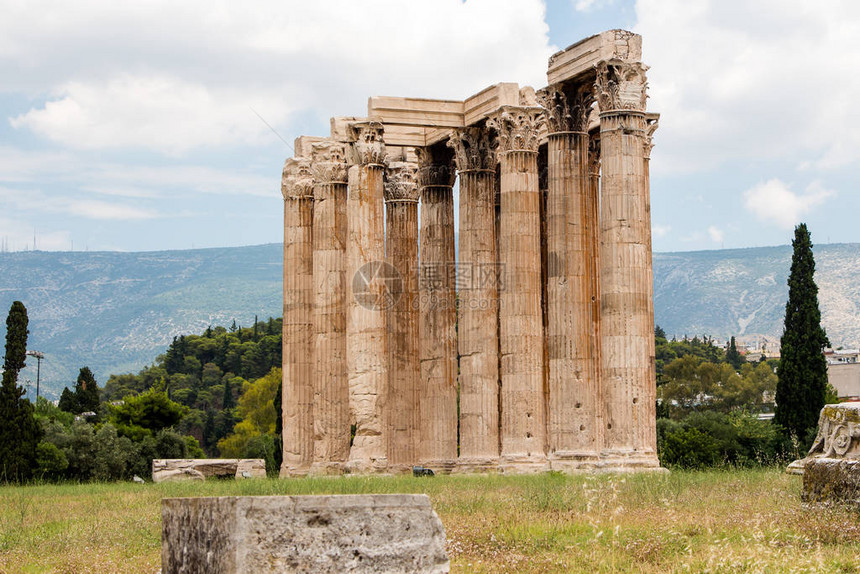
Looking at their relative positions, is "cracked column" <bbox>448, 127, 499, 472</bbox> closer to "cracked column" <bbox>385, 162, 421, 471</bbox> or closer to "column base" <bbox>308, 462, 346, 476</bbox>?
"cracked column" <bbox>385, 162, 421, 471</bbox>

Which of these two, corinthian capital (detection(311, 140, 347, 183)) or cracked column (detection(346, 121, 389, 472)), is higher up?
corinthian capital (detection(311, 140, 347, 183))

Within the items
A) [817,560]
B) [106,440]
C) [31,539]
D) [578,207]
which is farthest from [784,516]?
[106,440]

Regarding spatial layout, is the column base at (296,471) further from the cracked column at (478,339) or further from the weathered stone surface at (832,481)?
the weathered stone surface at (832,481)

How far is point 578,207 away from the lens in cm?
3869

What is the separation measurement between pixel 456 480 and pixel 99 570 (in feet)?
56.8

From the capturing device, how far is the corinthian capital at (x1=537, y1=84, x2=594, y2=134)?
38.9 metres

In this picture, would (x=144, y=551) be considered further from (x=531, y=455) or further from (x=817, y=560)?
(x=531, y=455)

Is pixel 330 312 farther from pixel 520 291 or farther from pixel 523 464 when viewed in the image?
pixel 523 464

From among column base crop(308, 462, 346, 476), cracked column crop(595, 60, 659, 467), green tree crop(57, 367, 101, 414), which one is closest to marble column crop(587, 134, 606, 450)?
cracked column crop(595, 60, 659, 467)

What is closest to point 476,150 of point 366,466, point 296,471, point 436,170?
point 436,170

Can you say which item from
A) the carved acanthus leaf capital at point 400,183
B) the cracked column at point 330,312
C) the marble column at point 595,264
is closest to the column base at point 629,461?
the marble column at point 595,264

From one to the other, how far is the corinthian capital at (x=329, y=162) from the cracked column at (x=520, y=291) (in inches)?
306

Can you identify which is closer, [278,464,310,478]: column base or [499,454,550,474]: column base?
[499,454,550,474]: column base

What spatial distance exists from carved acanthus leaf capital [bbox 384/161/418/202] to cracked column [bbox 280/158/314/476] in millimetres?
3190
